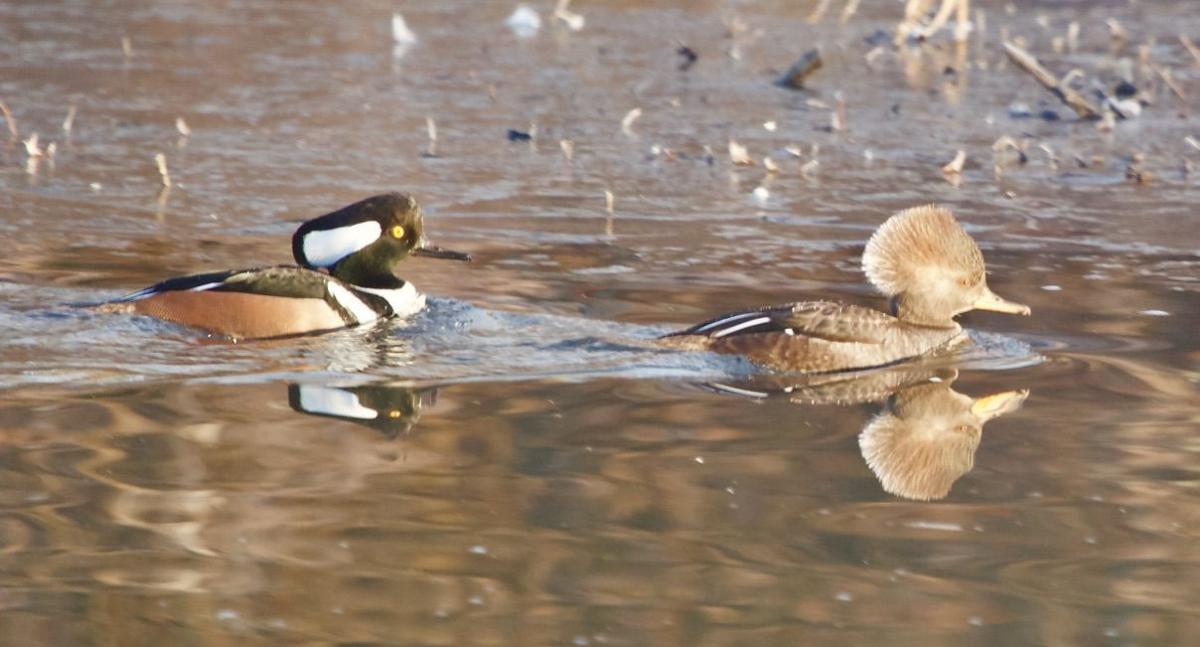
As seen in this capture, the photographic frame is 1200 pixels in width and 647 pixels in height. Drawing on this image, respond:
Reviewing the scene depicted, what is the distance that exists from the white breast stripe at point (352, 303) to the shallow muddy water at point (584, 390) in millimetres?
160

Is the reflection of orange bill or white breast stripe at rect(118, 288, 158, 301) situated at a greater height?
white breast stripe at rect(118, 288, 158, 301)

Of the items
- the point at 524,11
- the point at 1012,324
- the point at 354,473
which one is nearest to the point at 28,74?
the point at 524,11

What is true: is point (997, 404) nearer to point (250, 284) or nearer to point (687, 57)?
point (250, 284)

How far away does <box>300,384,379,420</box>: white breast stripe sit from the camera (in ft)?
21.5

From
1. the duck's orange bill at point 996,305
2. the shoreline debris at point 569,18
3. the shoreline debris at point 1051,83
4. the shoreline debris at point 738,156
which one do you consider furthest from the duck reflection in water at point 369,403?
the shoreline debris at point 569,18

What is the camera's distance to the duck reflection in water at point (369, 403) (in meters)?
6.44

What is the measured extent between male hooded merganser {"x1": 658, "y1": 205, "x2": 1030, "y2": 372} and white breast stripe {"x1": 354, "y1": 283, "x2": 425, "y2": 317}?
1404 millimetres

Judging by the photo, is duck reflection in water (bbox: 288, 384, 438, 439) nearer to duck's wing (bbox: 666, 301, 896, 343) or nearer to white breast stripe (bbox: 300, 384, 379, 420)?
white breast stripe (bbox: 300, 384, 379, 420)

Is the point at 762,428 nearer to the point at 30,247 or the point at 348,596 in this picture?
the point at 348,596

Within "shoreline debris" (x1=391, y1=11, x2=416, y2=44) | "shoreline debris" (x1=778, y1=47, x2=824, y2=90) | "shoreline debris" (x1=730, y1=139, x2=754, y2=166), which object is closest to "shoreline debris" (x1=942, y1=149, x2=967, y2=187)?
"shoreline debris" (x1=730, y1=139, x2=754, y2=166)

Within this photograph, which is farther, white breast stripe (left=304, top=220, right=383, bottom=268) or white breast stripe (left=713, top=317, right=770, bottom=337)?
white breast stripe (left=304, top=220, right=383, bottom=268)

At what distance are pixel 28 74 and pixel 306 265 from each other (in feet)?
23.8

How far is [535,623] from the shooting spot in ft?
14.9

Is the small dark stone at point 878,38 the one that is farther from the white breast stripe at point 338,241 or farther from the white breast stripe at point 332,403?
the white breast stripe at point 332,403
